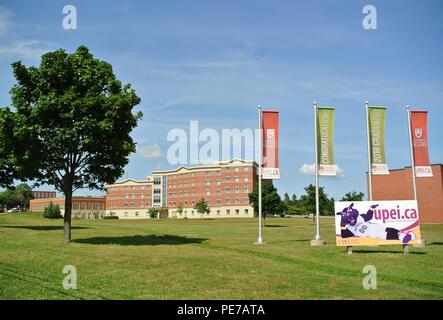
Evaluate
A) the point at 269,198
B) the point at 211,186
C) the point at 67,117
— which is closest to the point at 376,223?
the point at 67,117

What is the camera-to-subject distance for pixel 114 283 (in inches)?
493

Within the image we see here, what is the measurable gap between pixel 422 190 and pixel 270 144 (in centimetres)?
5687

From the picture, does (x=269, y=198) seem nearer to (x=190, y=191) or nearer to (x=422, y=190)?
(x=422, y=190)

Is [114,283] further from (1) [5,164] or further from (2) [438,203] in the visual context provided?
(2) [438,203]

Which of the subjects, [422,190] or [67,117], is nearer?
[67,117]

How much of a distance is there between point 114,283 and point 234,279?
143 inches

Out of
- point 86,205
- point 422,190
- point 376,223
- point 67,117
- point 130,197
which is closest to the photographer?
point 376,223

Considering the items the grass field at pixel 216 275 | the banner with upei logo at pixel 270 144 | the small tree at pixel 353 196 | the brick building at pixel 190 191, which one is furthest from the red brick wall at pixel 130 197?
the grass field at pixel 216 275

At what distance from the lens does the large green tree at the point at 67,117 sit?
24516mm

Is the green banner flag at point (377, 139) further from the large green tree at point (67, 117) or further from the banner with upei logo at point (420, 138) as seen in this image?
the large green tree at point (67, 117)

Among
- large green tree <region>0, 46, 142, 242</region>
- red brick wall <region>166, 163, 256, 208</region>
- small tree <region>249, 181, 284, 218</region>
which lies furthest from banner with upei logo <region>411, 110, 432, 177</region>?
red brick wall <region>166, 163, 256, 208</region>

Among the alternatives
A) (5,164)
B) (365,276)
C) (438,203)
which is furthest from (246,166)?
(365,276)

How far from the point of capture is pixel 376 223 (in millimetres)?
21938
